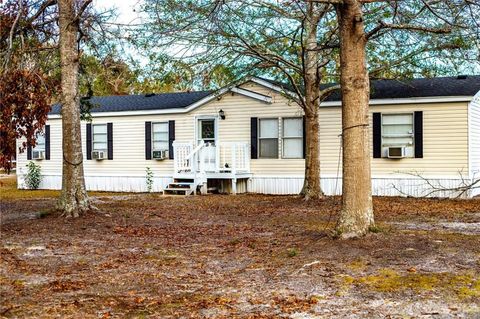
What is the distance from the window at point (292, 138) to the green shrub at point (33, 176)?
10527mm

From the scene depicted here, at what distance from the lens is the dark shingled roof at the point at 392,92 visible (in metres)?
16.6

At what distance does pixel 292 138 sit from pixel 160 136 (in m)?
5.13

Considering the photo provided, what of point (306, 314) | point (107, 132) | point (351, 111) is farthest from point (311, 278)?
point (107, 132)

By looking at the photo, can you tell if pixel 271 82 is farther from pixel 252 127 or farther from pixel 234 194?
pixel 234 194

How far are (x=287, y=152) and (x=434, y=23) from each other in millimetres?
8021

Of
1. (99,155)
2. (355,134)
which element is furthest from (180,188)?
(355,134)

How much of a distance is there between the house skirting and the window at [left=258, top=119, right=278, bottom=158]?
2.69 ft

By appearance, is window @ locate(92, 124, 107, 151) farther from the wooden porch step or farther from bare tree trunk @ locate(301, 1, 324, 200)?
bare tree trunk @ locate(301, 1, 324, 200)

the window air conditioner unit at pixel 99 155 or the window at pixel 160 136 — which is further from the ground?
the window at pixel 160 136

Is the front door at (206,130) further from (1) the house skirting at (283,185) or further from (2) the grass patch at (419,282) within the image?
(2) the grass patch at (419,282)

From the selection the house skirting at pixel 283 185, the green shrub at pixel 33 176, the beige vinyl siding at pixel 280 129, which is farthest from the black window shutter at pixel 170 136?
the green shrub at pixel 33 176

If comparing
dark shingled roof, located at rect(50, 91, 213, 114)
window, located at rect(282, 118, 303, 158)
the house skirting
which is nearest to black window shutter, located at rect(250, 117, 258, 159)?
the house skirting

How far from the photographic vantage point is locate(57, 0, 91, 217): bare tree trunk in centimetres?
1144

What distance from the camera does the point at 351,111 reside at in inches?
304
